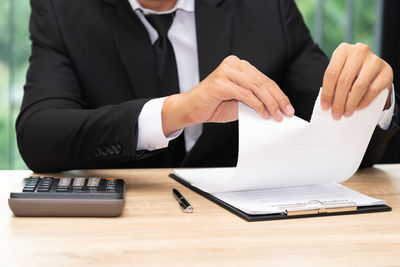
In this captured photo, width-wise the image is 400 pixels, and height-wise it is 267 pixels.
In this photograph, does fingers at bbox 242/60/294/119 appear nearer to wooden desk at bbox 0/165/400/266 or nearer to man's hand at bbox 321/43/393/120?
man's hand at bbox 321/43/393/120

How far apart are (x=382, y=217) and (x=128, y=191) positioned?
476 mm

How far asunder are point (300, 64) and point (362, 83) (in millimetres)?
658

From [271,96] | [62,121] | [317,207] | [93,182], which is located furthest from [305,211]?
[62,121]

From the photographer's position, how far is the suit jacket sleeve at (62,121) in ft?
3.77

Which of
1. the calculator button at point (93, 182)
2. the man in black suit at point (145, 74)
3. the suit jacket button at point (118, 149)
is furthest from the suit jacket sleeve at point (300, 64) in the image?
the calculator button at point (93, 182)

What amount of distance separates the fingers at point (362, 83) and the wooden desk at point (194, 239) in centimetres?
19

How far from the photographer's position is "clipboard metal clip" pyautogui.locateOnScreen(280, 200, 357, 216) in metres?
0.88

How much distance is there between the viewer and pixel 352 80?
Result: 3.22ft

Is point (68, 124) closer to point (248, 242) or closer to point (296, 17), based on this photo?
point (248, 242)

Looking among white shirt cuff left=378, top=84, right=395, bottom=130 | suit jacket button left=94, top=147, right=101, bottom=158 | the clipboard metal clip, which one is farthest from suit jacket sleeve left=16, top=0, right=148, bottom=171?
white shirt cuff left=378, top=84, right=395, bottom=130

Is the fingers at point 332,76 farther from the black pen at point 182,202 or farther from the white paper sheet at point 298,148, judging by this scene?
the black pen at point 182,202

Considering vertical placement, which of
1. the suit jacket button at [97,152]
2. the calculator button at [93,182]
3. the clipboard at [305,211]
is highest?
the clipboard at [305,211]

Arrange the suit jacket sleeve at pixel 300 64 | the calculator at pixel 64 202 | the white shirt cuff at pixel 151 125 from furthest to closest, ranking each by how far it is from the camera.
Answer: the suit jacket sleeve at pixel 300 64 < the white shirt cuff at pixel 151 125 < the calculator at pixel 64 202

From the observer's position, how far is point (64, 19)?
1.48m
